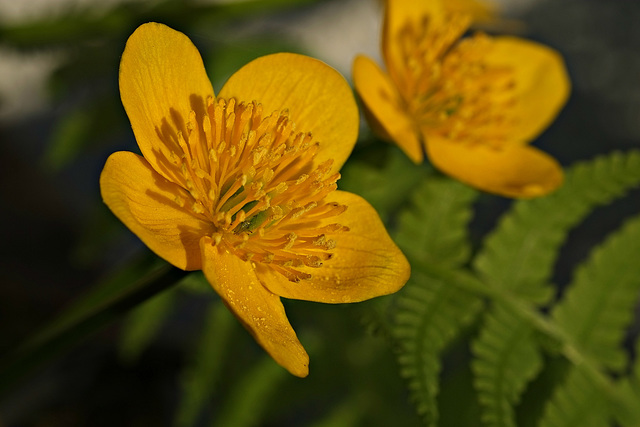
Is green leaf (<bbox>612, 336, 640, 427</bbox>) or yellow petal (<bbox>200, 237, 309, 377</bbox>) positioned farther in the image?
green leaf (<bbox>612, 336, 640, 427</bbox>)

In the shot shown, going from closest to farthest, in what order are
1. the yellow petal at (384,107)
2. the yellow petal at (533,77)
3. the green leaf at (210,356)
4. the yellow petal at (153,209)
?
the yellow petal at (153,209)
the yellow petal at (384,107)
the yellow petal at (533,77)
the green leaf at (210,356)

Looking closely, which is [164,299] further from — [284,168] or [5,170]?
[5,170]

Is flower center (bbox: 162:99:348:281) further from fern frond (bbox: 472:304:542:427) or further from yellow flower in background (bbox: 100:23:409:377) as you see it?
fern frond (bbox: 472:304:542:427)

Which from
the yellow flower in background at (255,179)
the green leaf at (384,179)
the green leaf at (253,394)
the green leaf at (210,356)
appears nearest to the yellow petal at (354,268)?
the yellow flower in background at (255,179)

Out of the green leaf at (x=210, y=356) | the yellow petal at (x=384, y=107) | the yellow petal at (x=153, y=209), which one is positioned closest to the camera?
the yellow petal at (x=153, y=209)

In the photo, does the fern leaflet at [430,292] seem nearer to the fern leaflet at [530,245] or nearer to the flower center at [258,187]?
the fern leaflet at [530,245]

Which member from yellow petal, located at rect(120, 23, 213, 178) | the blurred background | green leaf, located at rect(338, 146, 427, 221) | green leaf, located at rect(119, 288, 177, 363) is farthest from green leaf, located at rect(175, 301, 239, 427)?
yellow petal, located at rect(120, 23, 213, 178)

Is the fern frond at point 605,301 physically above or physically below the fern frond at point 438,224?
below
